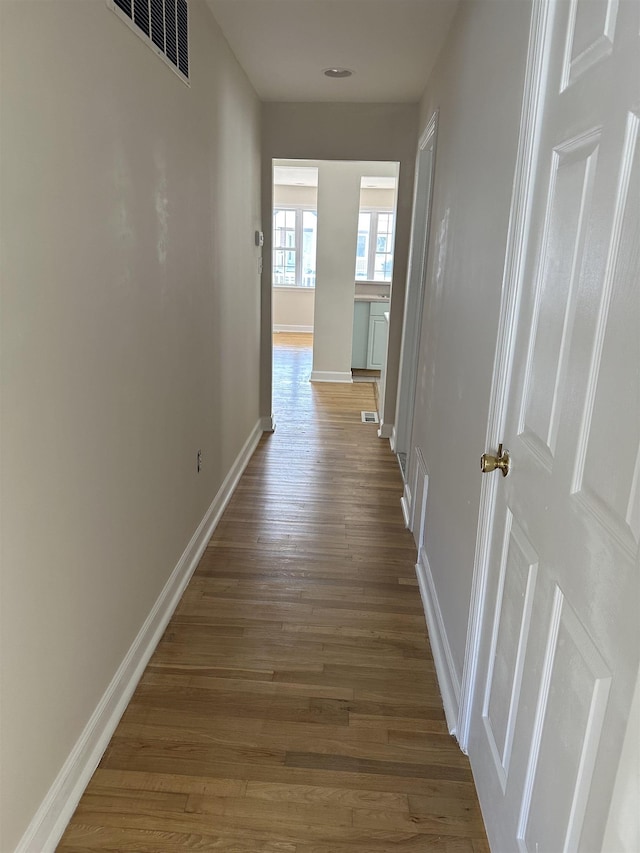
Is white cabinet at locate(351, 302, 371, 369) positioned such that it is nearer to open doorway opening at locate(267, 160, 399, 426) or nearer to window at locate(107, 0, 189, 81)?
open doorway opening at locate(267, 160, 399, 426)

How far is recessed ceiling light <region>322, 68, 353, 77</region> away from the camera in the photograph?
335 cm

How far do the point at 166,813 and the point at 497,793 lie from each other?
32.7 inches

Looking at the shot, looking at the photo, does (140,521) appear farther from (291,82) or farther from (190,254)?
(291,82)

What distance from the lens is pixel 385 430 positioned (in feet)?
15.7

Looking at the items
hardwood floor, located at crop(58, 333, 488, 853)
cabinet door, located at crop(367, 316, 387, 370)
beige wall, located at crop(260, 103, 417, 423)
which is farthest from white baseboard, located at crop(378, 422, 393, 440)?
cabinet door, located at crop(367, 316, 387, 370)

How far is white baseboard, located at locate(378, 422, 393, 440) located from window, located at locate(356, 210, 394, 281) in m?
5.03

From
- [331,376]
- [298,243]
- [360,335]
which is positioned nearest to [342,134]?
[331,376]

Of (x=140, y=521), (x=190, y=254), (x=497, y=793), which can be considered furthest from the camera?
(x=190, y=254)

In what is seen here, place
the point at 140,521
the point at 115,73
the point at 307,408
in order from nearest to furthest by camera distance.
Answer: the point at 115,73
the point at 140,521
the point at 307,408

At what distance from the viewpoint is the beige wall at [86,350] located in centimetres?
121

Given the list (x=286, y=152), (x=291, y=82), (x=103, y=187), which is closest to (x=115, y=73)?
(x=103, y=187)

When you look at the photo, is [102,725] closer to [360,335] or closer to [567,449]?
[567,449]

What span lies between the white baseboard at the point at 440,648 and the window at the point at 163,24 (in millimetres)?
2148

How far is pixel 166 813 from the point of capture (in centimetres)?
153
